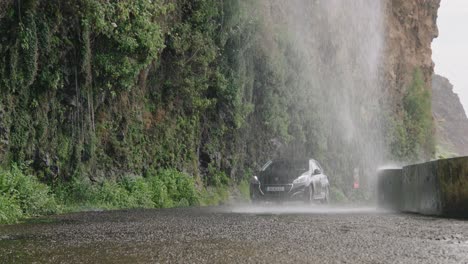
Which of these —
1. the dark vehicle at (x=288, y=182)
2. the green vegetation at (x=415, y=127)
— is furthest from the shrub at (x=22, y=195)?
the green vegetation at (x=415, y=127)

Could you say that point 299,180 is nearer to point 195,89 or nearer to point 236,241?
point 195,89

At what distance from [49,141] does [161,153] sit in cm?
597

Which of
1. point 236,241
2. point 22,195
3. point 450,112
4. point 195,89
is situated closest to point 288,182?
point 195,89

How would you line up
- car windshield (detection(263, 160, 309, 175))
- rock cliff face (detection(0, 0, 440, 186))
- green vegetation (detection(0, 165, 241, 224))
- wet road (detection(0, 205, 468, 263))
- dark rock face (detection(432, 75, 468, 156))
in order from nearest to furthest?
wet road (detection(0, 205, 468, 263)) → green vegetation (detection(0, 165, 241, 224)) → rock cliff face (detection(0, 0, 440, 186)) → car windshield (detection(263, 160, 309, 175)) → dark rock face (detection(432, 75, 468, 156))

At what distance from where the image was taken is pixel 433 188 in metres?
12.2

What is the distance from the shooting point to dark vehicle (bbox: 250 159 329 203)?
728 inches

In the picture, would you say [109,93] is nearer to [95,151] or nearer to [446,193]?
[95,151]

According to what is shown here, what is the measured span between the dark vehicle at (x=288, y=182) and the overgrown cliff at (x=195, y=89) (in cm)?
408

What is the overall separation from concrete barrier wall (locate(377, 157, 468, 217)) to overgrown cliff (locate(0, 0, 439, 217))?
8.37m

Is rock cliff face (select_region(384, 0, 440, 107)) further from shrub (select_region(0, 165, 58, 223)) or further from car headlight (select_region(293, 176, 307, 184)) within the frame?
shrub (select_region(0, 165, 58, 223))

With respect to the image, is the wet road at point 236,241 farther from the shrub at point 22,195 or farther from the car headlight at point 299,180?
the car headlight at point 299,180

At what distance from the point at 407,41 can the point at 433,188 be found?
124ft

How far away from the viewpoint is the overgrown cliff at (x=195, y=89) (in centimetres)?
1588

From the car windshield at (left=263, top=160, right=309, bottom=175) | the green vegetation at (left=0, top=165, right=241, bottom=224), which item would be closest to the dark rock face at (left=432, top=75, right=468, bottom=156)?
the green vegetation at (left=0, top=165, right=241, bottom=224)
